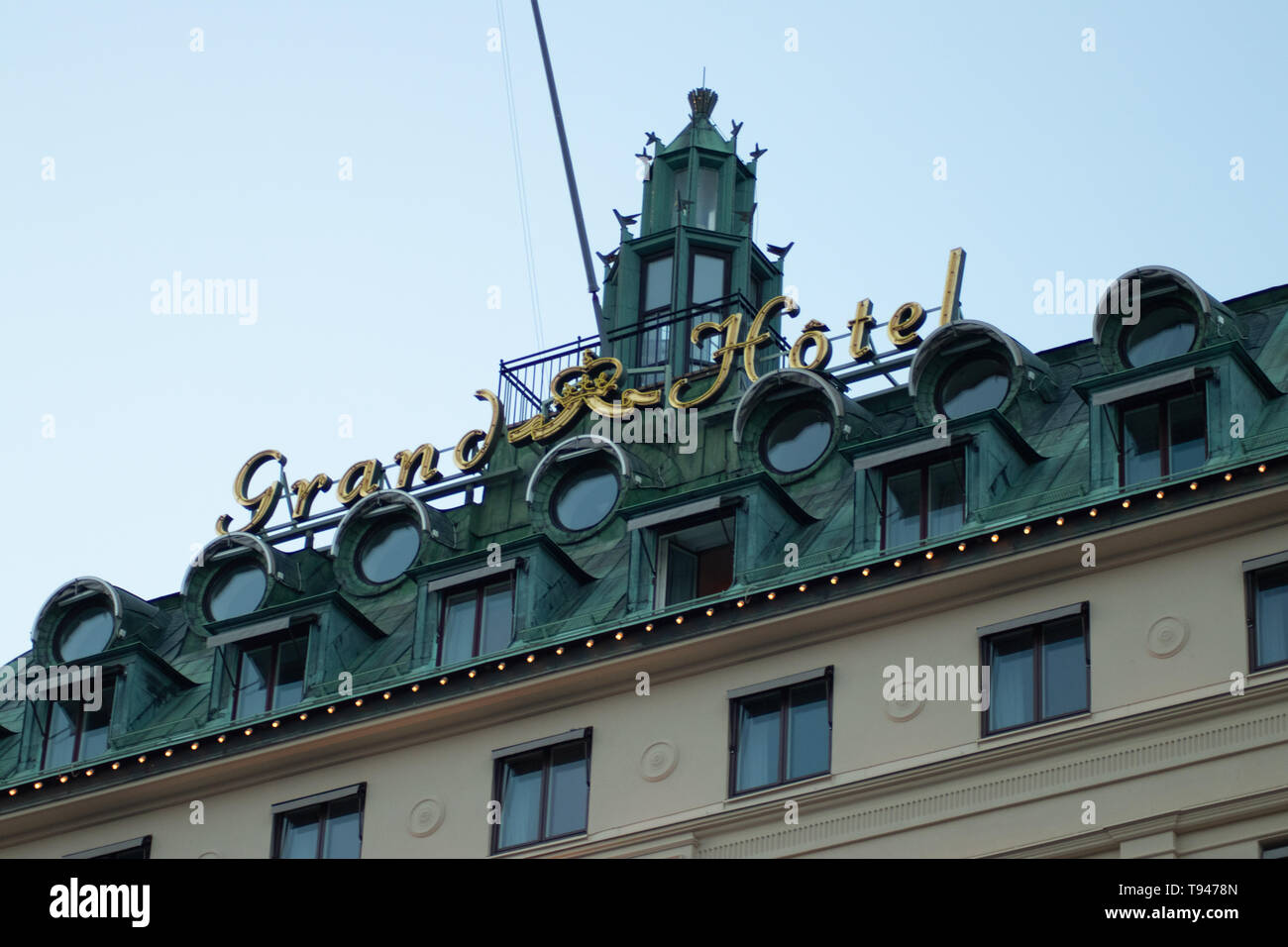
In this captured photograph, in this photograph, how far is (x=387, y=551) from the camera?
6106cm

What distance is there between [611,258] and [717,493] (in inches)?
590

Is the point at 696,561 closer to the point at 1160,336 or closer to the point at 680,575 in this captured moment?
the point at 680,575

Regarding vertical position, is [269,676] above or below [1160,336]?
below

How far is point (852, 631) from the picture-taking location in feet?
172

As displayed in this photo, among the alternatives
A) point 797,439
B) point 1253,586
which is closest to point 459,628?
point 797,439

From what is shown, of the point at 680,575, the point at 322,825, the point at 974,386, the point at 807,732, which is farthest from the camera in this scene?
the point at 322,825

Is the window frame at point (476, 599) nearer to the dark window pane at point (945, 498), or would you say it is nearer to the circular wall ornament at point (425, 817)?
the circular wall ornament at point (425, 817)

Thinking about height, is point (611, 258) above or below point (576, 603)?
above

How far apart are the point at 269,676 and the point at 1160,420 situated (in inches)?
710

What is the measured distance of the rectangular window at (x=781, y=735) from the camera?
2035 inches

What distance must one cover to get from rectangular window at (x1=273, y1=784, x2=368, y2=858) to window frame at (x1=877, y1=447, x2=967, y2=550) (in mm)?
10836

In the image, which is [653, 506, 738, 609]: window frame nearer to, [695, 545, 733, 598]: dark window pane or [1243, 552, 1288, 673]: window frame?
[695, 545, 733, 598]: dark window pane
